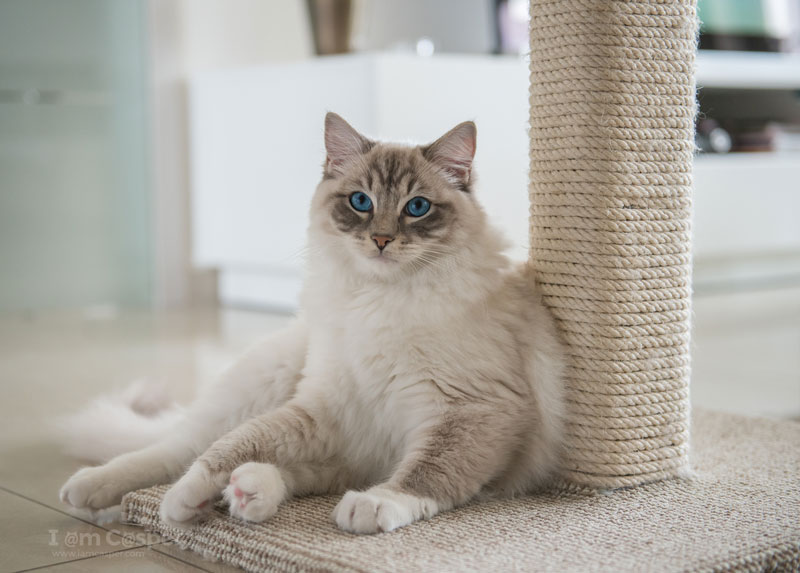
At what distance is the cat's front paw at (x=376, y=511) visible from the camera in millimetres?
1432

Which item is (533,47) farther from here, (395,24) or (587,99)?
(395,24)

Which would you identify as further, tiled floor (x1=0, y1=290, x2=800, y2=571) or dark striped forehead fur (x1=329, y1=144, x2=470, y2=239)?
dark striped forehead fur (x1=329, y1=144, x2=470, y2=239)

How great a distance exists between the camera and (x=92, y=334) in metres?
3.67

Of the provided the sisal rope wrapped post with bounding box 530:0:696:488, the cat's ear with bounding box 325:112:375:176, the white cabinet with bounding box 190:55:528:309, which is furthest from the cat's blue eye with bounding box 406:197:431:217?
the white cabinet with bounding box 190:55:528:309

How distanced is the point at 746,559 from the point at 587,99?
792mm

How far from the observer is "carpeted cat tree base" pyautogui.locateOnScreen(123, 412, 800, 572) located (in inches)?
53.1

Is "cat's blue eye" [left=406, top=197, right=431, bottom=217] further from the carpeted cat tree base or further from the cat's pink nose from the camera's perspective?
the carpeted cat tree base

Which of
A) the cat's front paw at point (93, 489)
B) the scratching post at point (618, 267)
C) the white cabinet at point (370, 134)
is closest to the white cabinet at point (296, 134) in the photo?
the white cabinet at point (370, 134)

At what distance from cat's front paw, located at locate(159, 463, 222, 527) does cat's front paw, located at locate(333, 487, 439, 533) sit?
0.65 ft

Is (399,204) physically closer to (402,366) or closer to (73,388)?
(402,366)

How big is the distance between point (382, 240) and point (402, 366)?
0.69 ft

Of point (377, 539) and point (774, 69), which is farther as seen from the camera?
point (774, 69)

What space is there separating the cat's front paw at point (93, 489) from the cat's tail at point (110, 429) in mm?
229

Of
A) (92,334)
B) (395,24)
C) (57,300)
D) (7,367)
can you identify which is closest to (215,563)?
(7,367)
